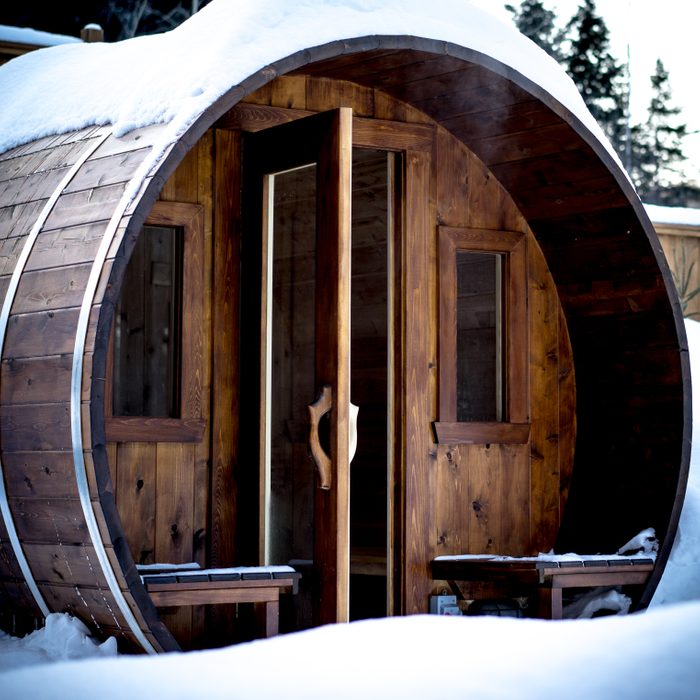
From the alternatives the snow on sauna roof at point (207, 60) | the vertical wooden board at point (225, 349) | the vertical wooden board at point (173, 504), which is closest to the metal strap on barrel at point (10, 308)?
the snow on sauna roof at point (207, 60)

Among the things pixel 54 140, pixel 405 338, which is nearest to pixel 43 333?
pixel 54 140

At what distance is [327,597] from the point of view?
4926 mm

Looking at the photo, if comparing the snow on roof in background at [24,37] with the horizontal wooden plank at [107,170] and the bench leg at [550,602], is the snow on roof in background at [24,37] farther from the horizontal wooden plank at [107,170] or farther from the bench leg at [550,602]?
the bench leg at [550,602]

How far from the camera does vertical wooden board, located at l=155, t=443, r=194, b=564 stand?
5.43 m

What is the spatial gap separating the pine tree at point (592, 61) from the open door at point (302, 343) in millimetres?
16214

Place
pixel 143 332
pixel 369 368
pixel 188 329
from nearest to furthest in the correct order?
1. pixel 188 329
2. pixel 369 368
3. pixel 143 332

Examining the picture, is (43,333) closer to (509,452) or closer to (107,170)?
(107,170)

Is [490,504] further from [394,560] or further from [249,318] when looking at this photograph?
[249,318]

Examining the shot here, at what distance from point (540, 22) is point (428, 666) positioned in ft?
70.0

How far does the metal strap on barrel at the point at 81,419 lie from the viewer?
4250 millimetres

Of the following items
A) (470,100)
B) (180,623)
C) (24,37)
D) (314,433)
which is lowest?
(180,623)

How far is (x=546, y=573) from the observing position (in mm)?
5535

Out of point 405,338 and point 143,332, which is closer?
point 405,338

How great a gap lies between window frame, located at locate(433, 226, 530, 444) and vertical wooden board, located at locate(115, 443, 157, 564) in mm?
1409
